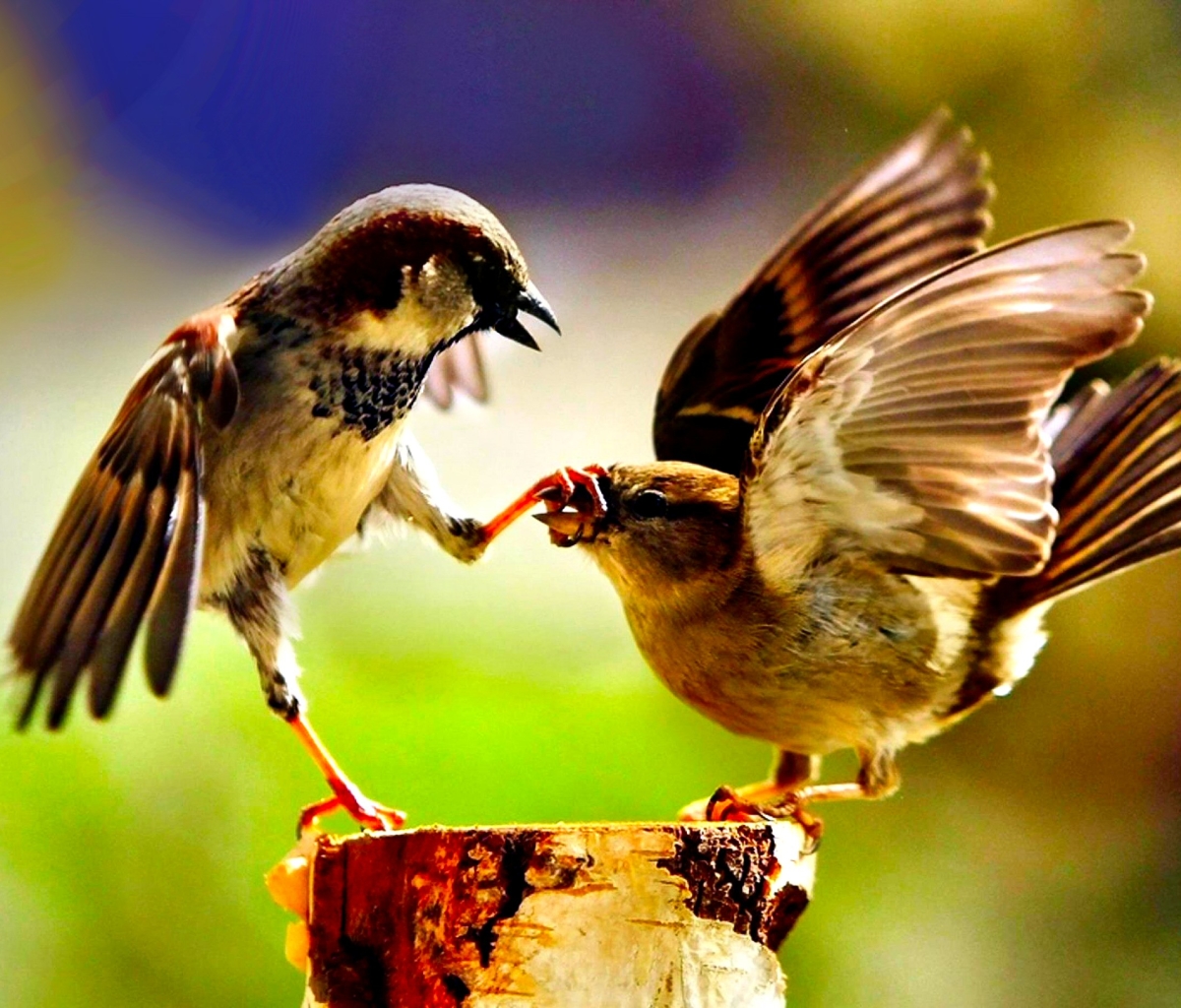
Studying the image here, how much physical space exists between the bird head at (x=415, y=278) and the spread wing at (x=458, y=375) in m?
0.35

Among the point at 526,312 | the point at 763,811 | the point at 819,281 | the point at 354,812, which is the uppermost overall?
the point at 819,281

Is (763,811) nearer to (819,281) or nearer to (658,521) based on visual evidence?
(658,521)

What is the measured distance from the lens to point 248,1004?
1995mm

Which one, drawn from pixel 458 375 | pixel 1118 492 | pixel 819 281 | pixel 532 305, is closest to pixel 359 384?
pixel 532 305

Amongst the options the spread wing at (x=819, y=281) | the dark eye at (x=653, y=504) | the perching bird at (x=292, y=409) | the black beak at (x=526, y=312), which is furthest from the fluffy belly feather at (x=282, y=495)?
the spread wing at (x=819, y=281)

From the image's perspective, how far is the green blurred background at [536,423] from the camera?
2.01 m

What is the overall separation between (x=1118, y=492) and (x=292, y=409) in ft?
2.67

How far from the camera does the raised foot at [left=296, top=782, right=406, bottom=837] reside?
1.23m

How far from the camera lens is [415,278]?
1163 mm

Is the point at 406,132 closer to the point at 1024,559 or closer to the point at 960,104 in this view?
the point at 960,104

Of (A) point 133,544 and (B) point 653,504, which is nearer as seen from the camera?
(A) point 133,544

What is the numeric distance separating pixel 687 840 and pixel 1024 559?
0.37 metres

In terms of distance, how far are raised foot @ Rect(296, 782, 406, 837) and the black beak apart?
43 centimetres

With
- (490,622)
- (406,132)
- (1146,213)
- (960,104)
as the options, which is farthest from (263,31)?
(1146,213)
